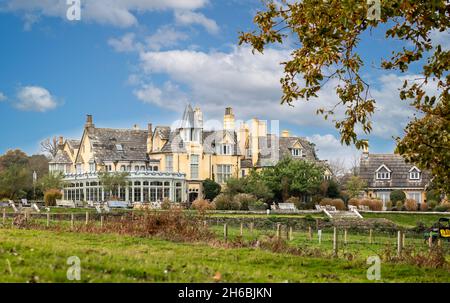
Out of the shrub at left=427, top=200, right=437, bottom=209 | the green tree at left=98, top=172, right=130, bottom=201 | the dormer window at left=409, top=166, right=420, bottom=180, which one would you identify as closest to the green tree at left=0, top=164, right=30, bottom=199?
the green tree at left=98, top=172, right=130, bottom=201

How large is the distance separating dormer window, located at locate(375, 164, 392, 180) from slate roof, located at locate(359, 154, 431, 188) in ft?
1.12

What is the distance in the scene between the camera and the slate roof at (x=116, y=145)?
77062mm

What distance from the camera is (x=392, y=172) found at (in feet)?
261

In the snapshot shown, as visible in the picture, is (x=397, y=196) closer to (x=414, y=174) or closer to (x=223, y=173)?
(x=414, y=174)

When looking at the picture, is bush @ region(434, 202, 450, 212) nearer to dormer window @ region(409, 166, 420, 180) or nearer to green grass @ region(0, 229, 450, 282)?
dormer window @ region(409, 166, 420, 180)

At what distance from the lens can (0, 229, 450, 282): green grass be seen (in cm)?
1234

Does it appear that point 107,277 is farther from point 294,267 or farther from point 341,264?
point 341,264

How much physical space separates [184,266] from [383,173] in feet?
224

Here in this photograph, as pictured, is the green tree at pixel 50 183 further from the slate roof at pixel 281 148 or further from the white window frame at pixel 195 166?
the slate roof at pixel 281 148

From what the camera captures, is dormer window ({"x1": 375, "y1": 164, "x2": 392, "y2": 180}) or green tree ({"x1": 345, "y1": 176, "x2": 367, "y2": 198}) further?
dormer window ({"x1": 375, "y1": 164, "x2": 392, "y2": 180})

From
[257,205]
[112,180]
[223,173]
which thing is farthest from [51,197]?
[223,173]

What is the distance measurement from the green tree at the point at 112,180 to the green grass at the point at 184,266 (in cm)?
4974

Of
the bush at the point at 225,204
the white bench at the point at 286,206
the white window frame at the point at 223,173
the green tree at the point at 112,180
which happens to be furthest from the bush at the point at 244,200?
the white window frame at the point at 223,173

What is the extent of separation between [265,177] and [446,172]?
2042 inches
